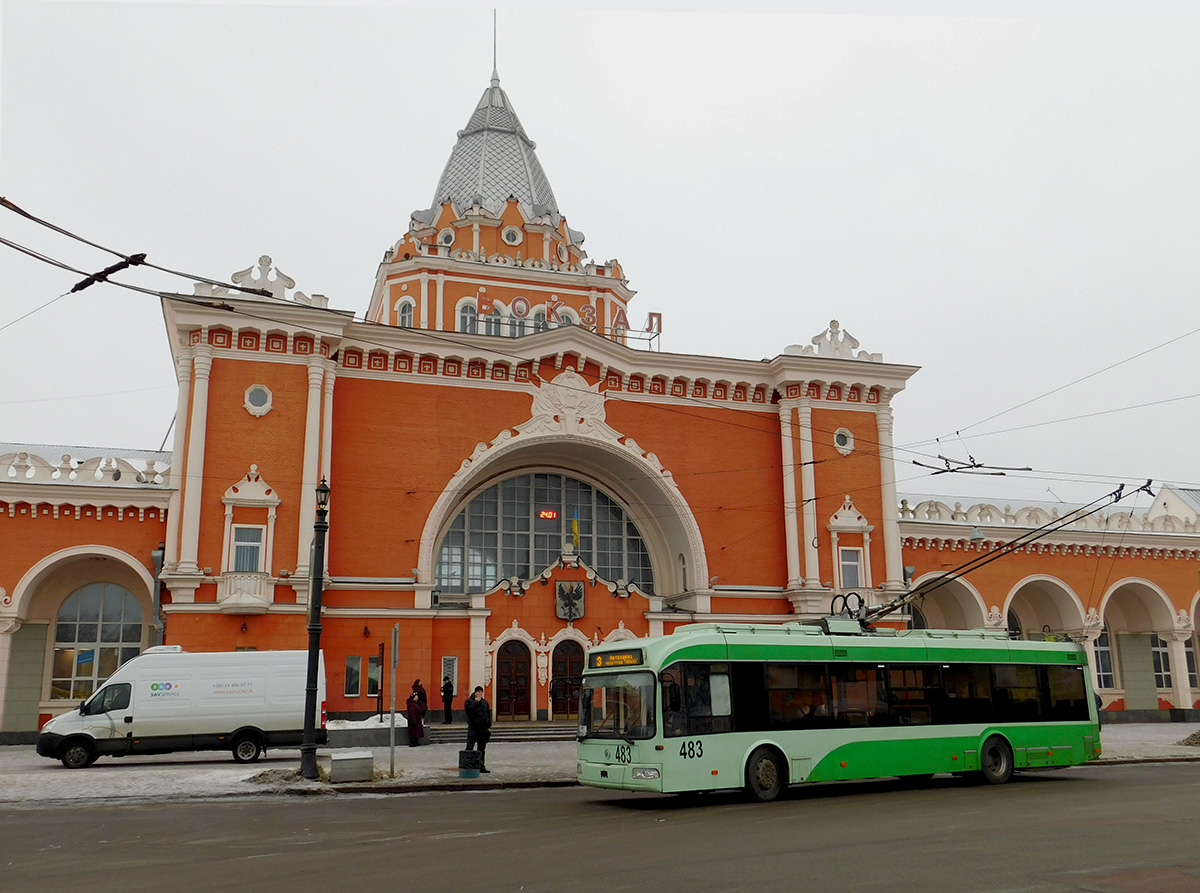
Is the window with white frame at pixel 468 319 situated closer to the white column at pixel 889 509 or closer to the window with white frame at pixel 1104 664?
the white column at pixel 889 509

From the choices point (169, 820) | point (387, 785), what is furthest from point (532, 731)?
point (169, 820)

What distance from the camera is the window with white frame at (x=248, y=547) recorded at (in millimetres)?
27125

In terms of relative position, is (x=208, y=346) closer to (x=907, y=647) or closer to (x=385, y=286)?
(x=385, y=286)

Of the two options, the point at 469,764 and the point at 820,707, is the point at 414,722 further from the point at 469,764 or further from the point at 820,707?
the point at 820,707

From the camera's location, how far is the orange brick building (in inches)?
1080

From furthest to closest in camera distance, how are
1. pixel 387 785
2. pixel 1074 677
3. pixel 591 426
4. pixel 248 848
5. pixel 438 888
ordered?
pixel 591 426 < pixel 1074 677 < pixel 387 785 < pixel 248 848 < pixel 438 888

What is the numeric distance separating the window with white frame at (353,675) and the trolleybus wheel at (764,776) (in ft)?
49.3

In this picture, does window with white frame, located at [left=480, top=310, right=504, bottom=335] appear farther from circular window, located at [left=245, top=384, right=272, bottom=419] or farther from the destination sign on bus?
the destination sign on bus

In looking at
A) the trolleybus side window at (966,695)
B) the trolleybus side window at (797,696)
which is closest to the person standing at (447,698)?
the trolleybus side window at (797,696)

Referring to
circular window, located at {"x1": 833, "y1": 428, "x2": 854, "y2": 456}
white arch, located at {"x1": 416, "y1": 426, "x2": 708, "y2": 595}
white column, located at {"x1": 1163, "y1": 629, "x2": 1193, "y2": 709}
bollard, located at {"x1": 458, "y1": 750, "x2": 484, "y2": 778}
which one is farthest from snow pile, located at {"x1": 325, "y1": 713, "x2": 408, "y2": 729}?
white column, located at {"x1": 1163, "y1": 629, "x2": 1193, "y2": 709}

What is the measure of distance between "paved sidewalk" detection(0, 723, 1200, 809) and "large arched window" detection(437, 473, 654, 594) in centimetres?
728

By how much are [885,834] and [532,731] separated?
1801 centimetres

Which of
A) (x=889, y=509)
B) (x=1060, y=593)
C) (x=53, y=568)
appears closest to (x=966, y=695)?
(x=889, y=509)

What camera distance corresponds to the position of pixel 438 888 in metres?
8.70
